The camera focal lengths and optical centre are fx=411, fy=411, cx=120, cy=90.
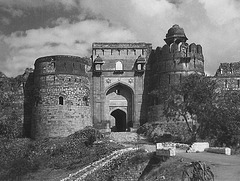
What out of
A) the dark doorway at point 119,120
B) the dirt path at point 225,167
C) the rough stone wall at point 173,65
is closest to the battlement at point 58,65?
the rough stone wall at point 173,65

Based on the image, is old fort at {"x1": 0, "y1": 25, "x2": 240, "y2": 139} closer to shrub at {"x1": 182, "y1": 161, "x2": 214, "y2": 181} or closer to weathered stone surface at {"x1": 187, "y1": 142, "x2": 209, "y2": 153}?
weathered stone surface at {"x1": 187, "y1": 142, "x2": 209, "y2": 153}

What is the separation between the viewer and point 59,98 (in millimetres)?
33250

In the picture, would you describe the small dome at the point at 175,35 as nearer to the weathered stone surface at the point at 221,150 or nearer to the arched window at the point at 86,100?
the arched window at the point at 86,100

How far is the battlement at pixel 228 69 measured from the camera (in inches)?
1441

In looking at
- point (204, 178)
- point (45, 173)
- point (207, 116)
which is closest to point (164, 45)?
point (207, 116)

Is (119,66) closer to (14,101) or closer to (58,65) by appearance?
(58,65)

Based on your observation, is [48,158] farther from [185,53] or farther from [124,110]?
[185,53]

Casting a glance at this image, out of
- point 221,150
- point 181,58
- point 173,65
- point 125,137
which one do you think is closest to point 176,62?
point 173,65

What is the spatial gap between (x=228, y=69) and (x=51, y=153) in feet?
57.6

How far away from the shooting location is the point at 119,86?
3812cm

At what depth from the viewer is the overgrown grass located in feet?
88.8

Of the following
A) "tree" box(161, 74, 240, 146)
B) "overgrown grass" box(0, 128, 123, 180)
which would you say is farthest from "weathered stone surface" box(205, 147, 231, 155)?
"overgrown grass" box(0, 128, 123, 180)

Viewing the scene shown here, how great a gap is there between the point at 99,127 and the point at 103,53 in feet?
22.4

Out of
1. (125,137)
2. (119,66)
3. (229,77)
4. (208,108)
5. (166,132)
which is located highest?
(119,66)
